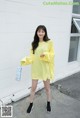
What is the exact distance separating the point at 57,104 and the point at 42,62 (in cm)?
102

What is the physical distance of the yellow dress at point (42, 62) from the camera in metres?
3.66

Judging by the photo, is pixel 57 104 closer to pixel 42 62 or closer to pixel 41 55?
pixel 42 62

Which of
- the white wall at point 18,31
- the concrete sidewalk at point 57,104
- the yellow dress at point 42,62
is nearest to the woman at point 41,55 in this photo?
the yellow dress at point 42,62

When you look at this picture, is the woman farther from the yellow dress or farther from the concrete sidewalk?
the concrete sidewalk

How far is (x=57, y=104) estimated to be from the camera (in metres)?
4.23

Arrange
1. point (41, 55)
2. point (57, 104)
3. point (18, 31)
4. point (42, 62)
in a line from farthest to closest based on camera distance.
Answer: point (57, 104)
point (18, 31)
point (42, 62)
point (41, 55)

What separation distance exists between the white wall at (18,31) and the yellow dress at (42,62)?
45 cm

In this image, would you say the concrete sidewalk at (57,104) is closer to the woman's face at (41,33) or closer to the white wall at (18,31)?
the white wall at (18,31)

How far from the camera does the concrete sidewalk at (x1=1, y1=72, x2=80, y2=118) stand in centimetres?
381

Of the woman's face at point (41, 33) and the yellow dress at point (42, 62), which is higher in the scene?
the woman's face at point (41, 33)

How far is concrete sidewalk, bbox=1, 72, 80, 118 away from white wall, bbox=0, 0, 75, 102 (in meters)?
0.32

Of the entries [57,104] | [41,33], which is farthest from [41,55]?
[57,104]

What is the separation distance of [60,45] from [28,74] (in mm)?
1272

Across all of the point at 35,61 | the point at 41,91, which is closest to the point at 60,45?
the point at 41,91
